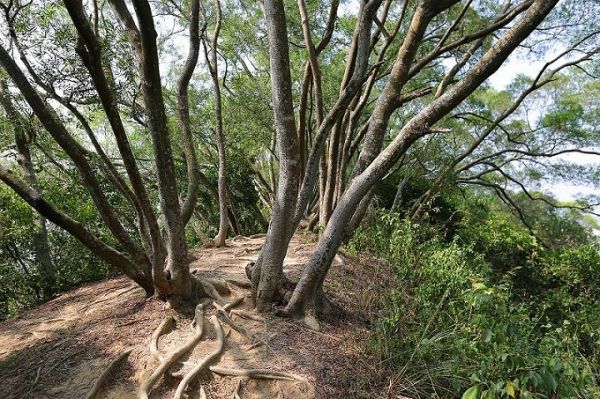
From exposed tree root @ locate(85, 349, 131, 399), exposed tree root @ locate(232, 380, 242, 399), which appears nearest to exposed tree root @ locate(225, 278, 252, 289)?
exposed tree root @ locate(85, 349, 131, 399)

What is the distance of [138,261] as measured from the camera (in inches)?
177

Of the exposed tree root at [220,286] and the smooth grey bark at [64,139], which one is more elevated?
the smooth grey bark at [64,139]

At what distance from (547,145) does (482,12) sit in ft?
14.5

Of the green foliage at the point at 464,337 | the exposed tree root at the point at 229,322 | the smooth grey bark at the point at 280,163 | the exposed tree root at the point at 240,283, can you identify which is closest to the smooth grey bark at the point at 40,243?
the exposed tree root at the point at 240,283

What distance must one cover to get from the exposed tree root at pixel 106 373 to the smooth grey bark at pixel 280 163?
140 cm

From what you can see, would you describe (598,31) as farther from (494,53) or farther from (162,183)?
(162,183)

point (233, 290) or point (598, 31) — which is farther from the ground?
point (598, 31)

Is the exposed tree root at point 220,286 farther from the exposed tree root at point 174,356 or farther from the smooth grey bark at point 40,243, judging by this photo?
the smooth grey bark at point 40,243

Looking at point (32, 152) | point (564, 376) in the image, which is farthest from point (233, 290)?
point (32, 152)

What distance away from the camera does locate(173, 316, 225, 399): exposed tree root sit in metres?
3.05

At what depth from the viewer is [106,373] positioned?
10.8 ft

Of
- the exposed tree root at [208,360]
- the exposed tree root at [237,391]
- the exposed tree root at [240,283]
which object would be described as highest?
the exposed tree root at [240,283]

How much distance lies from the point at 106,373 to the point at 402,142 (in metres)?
3.27

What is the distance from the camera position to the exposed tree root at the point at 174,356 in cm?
306
